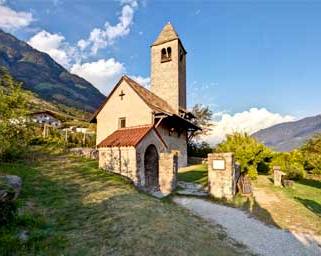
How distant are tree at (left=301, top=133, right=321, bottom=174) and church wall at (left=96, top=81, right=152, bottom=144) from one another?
14609 millimetres

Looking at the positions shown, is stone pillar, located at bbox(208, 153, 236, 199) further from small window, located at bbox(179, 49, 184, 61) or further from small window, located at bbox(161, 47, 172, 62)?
small window, located at bbox(179, 49, 184, 61)

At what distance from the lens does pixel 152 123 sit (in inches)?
664

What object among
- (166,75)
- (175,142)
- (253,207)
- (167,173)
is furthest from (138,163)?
(166,75)

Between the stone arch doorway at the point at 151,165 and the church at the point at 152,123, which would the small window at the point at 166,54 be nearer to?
the church at the point at 152,123

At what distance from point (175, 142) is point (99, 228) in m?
17.3

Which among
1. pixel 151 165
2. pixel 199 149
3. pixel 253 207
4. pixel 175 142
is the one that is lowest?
pixel 253 207

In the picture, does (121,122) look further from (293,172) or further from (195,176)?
(293,172)

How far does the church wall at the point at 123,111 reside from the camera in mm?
17281

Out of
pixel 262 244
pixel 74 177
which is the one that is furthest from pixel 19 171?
pixel 262 244

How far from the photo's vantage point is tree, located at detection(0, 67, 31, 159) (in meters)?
10.6

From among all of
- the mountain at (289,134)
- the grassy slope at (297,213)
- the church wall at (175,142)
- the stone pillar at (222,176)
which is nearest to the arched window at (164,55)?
the church wall at (175,142)

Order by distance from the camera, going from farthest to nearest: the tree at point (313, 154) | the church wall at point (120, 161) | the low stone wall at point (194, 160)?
the low stone wall at point (194, 160), the tree at point (313, 154), the church wall at point (120, 161)

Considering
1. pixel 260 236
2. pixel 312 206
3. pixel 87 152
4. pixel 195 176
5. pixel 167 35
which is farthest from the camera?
pixel 167 35

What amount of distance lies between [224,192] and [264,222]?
314 centimetres
